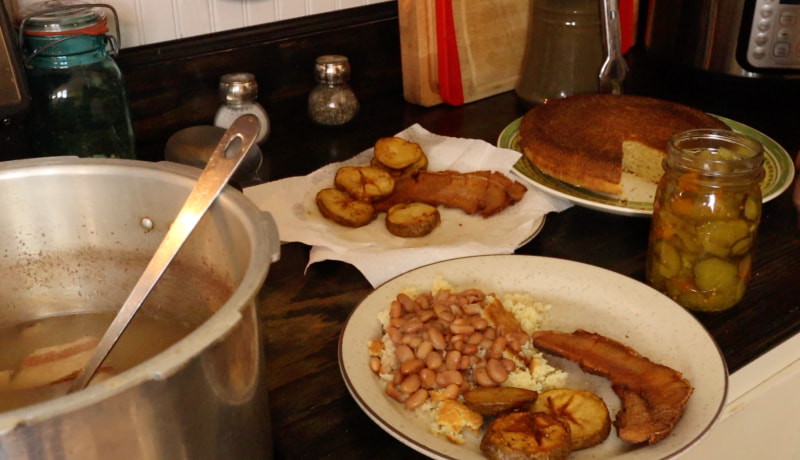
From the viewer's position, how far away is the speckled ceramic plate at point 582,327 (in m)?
0.64

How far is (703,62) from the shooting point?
1.40 m

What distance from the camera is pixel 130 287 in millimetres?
693

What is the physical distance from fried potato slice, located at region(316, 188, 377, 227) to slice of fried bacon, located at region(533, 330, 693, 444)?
0.33 metres

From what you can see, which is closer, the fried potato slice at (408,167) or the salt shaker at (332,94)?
the fried potato slice at (408,167)

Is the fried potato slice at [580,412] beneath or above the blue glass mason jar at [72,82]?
beneath

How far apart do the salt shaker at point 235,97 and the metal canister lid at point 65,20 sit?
22cm

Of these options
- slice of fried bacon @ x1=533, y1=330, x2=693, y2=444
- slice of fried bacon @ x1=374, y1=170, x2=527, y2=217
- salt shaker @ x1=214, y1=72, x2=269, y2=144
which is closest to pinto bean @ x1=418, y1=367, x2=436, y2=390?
slice of fried bacon @ x1=533, y1=330, x2=693, y2=444

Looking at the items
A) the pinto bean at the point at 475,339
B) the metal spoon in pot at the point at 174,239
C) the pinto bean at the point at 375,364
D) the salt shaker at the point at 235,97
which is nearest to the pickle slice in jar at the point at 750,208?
the pinto bean at the point at 475,339

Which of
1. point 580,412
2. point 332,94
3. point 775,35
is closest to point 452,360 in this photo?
point 580,412

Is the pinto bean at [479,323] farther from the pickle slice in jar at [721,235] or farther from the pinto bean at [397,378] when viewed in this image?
the pickle slice in jar at [721,235]

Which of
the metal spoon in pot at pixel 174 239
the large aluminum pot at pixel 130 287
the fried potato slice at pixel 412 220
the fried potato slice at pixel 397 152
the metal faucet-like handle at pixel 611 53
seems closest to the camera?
the large aluminum pot at pixel 130 287

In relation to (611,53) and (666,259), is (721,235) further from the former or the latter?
(611,53)

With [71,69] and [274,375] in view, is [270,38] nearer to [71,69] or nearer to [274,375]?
[71,69]

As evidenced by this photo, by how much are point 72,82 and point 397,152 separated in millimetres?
431
